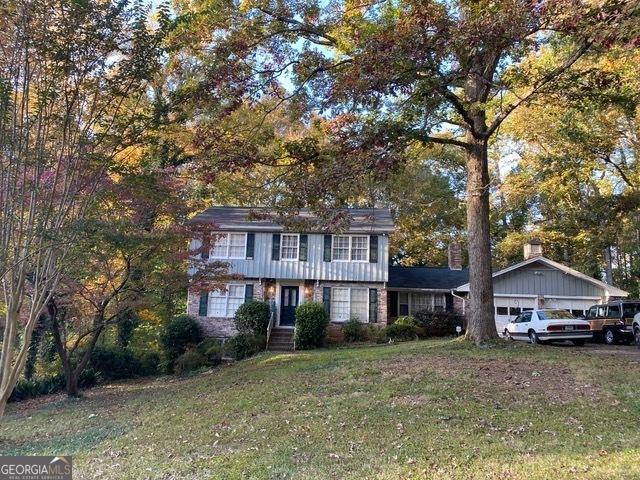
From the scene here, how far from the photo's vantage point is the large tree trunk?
43.6ft

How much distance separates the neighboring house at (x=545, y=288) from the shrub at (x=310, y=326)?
23.5ft

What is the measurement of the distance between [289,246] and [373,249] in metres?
4.02

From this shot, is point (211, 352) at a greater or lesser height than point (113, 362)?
greater

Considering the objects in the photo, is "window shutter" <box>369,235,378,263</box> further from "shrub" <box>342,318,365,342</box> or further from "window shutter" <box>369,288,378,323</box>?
"shrub" <box>342,318,365,342</box>

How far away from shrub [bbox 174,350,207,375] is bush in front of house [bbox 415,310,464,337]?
10.1 metres

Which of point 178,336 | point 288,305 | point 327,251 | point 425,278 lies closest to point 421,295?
point 425,278

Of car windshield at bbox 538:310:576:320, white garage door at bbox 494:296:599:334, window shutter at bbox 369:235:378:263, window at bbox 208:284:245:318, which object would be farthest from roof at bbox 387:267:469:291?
window at bbox 208:284:245:318

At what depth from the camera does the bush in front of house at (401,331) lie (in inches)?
861

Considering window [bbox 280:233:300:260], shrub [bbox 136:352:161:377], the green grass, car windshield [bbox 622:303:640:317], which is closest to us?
the green grass

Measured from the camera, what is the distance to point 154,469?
6.14 metres

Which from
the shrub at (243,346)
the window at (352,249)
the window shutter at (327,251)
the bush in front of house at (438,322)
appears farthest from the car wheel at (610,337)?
the shrub at (243,346)

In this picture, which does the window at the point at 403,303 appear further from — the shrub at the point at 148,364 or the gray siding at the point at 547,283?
the shrub at the point at 148,364

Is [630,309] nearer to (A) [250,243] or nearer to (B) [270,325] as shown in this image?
(B) [270,325]

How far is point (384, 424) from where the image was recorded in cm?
711
